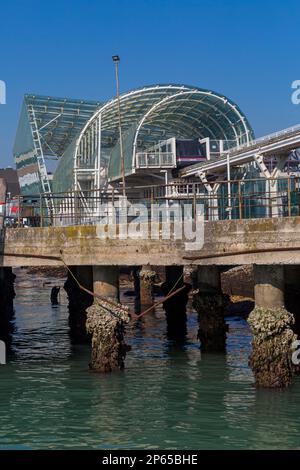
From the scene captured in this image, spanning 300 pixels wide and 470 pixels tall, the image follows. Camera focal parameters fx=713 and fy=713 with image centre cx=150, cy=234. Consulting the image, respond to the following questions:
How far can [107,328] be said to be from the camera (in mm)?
22969

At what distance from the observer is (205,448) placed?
16328 millimetres

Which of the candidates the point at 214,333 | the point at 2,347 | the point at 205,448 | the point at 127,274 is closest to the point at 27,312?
the point at 2,347

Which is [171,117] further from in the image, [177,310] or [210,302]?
[210,302]

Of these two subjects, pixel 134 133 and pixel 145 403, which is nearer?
pixel 145 403

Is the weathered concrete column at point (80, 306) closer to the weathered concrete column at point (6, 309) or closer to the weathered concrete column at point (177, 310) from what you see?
the weathered concrete column at point (6, 309)

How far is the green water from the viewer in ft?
56.2

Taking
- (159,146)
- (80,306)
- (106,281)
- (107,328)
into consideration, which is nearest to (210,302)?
(106,281)

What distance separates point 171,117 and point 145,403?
43885mm

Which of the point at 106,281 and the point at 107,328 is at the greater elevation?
the point at 106,281

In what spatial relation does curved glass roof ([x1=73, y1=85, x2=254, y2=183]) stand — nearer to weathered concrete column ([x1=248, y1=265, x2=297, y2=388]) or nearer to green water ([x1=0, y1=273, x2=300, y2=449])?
green water ([x1=0, y1=273, x2=300, y2=449])

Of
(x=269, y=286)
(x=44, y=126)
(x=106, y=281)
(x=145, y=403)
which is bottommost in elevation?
(x=145, y=403)

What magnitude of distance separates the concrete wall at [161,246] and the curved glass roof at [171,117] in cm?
3213

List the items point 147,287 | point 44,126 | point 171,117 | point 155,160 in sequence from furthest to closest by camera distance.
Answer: point 44,126, point 171,117, point 155,160, point 147,287

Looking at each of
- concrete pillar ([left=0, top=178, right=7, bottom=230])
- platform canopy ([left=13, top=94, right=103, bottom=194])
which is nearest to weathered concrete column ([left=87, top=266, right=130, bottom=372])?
concrete pillar ([left=0, top=178, right=7, bottom=230])
